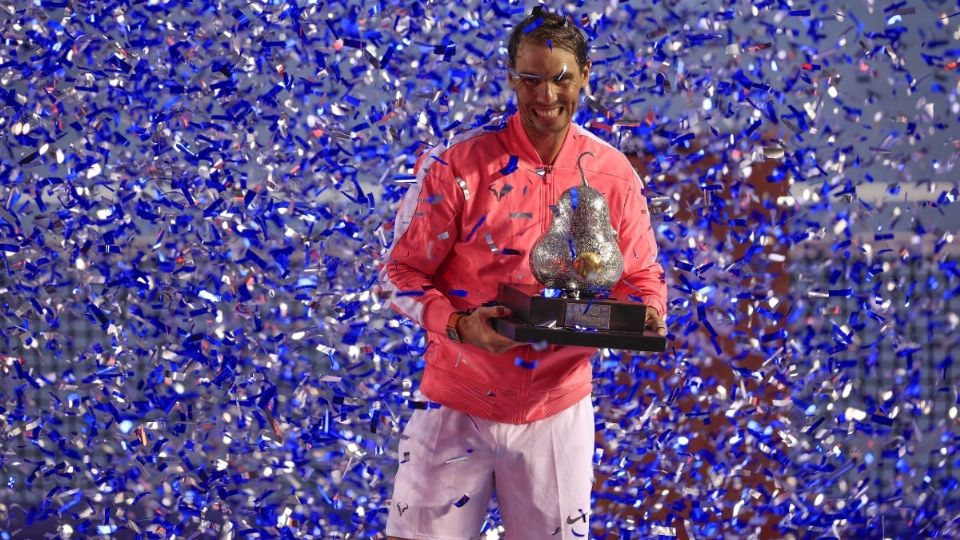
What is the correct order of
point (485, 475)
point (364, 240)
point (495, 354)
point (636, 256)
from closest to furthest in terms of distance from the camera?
1. point (495, 354)
2. point (485, 475)
3. point (636, 256)
4. point (364, 240)

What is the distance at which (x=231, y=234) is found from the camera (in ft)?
11.2


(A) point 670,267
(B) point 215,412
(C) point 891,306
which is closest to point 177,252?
(B) point 215,412

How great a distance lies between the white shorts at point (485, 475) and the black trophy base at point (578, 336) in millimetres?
272

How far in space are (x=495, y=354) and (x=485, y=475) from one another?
0.30m

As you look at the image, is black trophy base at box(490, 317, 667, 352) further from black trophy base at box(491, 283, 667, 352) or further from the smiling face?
the smiling face

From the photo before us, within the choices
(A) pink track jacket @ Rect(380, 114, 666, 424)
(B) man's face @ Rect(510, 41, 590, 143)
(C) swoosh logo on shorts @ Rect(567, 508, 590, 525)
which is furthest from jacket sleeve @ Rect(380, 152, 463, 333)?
(C) swoosh logo on shorts @ Rect(567, 508, 590, 525)

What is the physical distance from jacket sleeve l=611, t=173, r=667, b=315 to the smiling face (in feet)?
0.93

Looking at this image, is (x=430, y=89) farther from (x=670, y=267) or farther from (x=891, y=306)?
(x=891, y=306)

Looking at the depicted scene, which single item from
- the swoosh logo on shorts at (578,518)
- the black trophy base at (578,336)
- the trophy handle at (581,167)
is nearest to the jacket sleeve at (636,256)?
the trophy handle at (581,167)

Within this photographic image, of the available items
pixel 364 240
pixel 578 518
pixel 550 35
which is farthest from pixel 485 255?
pixel 364 240

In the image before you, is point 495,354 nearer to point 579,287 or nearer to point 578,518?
point 579,287

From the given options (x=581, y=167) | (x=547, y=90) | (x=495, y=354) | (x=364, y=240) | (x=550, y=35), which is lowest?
(x=495, y=354)

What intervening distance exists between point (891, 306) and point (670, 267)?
700 mm

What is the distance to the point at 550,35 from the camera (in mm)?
2391
